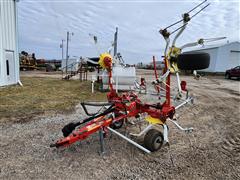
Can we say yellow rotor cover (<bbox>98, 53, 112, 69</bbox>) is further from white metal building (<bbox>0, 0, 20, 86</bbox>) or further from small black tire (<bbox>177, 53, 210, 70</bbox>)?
Result: white metal building (<bbox>0, 0, 20, 86</bbox>)


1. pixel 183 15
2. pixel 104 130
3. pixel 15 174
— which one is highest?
pixel 183 15

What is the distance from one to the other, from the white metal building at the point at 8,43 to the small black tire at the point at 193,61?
26.0 feet

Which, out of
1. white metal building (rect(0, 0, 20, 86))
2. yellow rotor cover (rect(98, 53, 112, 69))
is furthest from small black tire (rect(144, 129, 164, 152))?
white metal building (rect(0, 0, 20, 86))

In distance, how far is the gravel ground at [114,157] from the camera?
2270mm

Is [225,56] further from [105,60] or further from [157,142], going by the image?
[157,142]

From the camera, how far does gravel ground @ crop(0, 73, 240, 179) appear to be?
227cm

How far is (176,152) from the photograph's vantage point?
9.34 ft

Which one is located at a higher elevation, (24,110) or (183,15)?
(183,15)

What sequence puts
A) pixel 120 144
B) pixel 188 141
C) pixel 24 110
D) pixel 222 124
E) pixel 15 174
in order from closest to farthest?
1. pixel 15 174
2. pixel 120 144
3. pixel 188 141
4. pixel 222 124
5. pixel 24 110

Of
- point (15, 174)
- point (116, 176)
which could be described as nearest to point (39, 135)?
point (15, 174)

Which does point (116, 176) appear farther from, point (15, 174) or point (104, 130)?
point (15, 174)

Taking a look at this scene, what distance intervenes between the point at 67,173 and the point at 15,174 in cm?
57

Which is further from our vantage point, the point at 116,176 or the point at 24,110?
the point at 24,110

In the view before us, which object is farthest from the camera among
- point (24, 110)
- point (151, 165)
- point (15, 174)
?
point (24, 110)
